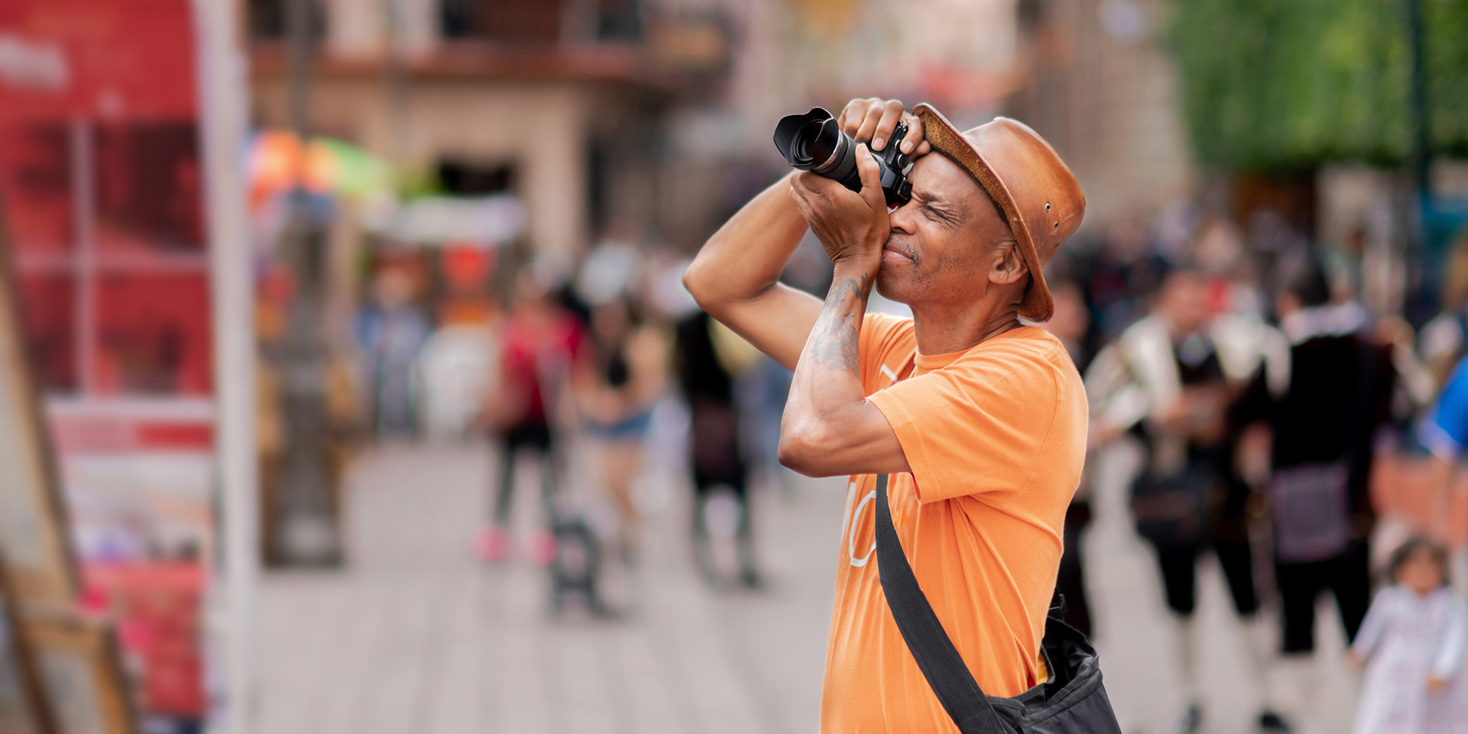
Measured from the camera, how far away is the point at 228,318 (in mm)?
5598

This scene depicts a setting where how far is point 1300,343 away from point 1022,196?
476 cm

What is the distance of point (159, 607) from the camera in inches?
210

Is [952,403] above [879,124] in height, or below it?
below

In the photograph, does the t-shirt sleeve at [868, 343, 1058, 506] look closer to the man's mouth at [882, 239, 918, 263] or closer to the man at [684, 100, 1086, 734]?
the man at [684, 100, 1086, 734]

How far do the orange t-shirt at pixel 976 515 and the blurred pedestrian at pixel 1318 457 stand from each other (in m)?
4.56

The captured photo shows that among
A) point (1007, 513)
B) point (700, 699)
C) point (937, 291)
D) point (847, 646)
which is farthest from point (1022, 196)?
point (700, 699)

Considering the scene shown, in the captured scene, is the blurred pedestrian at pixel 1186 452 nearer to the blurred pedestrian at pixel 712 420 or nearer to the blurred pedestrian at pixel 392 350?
the blurred pedestrian at pixel 712 420

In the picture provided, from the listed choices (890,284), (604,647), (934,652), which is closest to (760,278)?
(890,284)

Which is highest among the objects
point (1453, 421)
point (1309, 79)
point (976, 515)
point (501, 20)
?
point (976, 515)

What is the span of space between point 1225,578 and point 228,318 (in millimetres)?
4189

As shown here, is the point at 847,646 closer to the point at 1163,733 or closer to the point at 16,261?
the point at 16,261

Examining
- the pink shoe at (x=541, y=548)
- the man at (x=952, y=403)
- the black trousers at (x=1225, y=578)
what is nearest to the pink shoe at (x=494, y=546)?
the pink shoe at (x=541, y=548)

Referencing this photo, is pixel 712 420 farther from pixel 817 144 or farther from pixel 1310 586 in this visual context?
pixel 817 144

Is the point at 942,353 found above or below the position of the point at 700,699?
above
